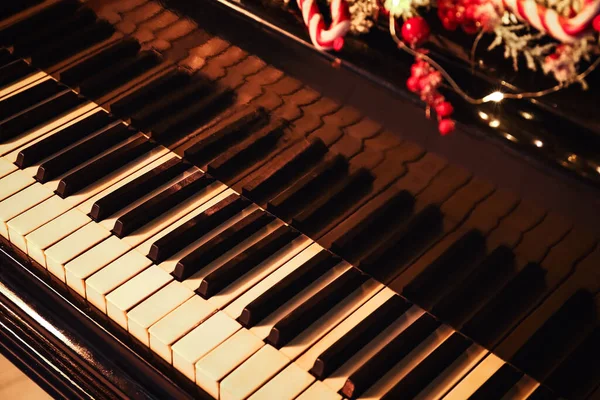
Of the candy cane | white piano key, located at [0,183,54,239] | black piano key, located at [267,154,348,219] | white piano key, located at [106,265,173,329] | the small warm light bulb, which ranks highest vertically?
the candy cane

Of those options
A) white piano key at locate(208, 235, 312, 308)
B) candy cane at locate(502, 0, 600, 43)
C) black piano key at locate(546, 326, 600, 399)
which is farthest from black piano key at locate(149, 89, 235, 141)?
black piano key at locate(546, 326, 600, 399)

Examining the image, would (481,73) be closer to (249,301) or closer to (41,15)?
(249,301)

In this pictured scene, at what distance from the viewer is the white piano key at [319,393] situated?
1915 millimetres

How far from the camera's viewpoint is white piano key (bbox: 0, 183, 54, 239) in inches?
91.7

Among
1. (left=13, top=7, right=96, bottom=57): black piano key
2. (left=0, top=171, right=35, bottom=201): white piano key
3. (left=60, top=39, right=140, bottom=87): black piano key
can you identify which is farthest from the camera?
(left=13, top=7, right=96, bottom=57): black piano key

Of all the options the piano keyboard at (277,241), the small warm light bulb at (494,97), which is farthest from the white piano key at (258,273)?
the small warm light bulb at (494,97)

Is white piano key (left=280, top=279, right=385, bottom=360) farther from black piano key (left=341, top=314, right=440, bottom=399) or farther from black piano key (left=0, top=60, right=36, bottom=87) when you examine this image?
black piano key (left=0, top=60, right=36, bottom=87)

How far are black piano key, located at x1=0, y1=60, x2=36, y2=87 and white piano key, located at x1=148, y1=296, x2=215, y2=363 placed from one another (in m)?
1.13

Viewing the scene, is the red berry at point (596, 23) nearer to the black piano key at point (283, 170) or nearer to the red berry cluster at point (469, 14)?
the red berry cluster at point (469, 14)

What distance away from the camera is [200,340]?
2025mm

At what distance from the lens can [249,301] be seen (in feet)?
6.89

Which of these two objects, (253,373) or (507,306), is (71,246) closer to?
(253,373)

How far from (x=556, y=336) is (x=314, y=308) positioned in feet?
1.90

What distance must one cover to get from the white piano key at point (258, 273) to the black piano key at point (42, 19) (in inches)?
43.0
